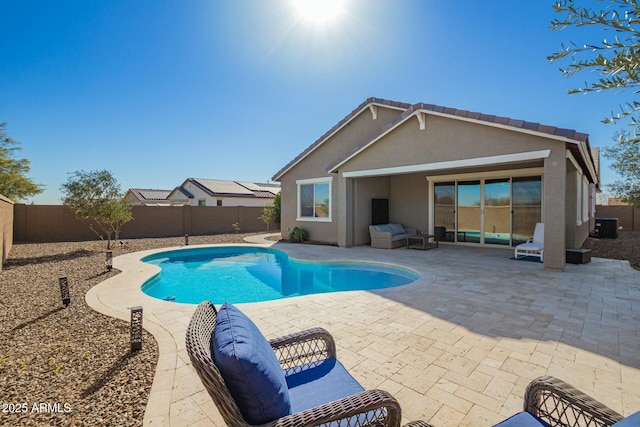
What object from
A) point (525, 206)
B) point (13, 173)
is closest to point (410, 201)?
point (525, 206)

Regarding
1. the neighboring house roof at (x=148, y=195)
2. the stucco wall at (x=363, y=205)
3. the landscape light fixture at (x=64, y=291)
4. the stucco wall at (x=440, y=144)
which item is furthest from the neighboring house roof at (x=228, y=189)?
the landscape light fixture at (x=64, y=291)

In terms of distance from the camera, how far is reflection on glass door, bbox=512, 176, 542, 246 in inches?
450

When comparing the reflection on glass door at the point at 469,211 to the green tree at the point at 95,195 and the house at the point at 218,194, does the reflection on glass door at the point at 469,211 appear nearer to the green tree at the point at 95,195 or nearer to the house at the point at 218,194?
the green tree at the point at 95,195

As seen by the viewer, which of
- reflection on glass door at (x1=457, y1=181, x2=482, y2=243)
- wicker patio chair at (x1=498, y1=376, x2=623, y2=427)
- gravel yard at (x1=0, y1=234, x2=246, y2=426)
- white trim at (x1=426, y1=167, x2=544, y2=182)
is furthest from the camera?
reflection on glass door at (x1=457, y1=181, x2=482, y2=243)

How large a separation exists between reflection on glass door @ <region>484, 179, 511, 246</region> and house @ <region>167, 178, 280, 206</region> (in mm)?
20957

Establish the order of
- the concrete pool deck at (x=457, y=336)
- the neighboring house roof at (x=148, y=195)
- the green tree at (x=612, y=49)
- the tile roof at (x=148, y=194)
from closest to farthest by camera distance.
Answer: the green tree at (x=612, y=49), the concrete pool deck at (x=457, y=336), the neighboring house roof at (x=148, y=195), the tile roof at (x=148, y=194)

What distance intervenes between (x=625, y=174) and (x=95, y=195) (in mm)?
21567

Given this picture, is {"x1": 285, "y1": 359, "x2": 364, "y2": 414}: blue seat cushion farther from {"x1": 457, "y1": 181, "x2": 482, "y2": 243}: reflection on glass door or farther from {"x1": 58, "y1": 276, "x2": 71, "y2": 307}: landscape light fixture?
{"x1": 457, "y1": 181, "x2": 482, "y2": 243}: reflection on glass door

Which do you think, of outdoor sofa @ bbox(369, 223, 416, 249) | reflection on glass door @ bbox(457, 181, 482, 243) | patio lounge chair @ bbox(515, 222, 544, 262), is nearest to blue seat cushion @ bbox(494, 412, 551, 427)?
patio lounge chair @ bbox(515, 222, 544, 262)

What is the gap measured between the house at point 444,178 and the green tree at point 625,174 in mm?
894

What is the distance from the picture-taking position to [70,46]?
9094 millimetres

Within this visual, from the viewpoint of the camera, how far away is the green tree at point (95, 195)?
40.7ft

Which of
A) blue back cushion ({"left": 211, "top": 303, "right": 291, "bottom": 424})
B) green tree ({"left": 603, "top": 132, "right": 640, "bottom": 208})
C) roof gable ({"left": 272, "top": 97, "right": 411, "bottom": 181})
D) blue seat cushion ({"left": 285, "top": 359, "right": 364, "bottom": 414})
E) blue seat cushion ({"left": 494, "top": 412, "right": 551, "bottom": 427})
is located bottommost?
blue seat cushion ({"left": 285, "top": 359, "right": 364, "bottom": 414})

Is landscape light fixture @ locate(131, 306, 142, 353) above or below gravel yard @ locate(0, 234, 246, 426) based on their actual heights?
above
